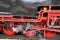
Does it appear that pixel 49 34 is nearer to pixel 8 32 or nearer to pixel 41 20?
pixel 41 20

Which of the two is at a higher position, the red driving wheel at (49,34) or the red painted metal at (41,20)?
the red painted metal at (41,20)

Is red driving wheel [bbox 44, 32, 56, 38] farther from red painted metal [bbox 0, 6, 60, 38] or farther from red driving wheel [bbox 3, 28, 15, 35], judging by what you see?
red driving wheel [bbox 3, 28, 15, 35]

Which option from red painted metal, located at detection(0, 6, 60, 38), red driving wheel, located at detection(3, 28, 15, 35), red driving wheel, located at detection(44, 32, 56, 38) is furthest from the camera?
red driving wheel, located at detection(3, 28, 15, 35)

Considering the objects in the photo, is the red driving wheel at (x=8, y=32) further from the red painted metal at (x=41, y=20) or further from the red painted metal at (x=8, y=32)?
the red painted metal at (x=41, y=20)

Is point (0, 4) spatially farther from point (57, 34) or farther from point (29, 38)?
point (57, 34)

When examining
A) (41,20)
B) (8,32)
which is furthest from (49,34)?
(8,32)

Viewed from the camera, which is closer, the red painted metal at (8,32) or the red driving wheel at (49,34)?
the red driving wheel at (49,34)

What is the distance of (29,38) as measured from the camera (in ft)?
13.5

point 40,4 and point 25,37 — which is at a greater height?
point 40,4

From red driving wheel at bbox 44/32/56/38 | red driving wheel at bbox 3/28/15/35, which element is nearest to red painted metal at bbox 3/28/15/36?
red driving wheel at bbox 3/28/15/35

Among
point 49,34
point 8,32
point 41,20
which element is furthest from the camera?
point 8,32

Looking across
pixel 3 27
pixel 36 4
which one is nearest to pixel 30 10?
pixel 36 4

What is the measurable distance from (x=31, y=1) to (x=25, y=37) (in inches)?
36.5

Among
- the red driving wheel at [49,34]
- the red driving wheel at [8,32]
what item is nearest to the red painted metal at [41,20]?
the red driving wheel at [49,34]
